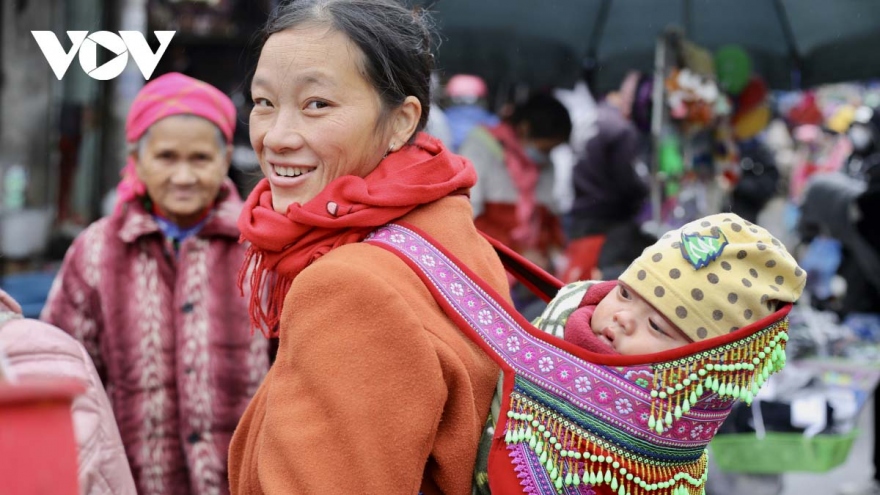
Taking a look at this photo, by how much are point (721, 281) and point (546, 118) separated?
199 inches

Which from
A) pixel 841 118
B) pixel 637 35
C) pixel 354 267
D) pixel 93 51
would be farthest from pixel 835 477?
pixel 841 118

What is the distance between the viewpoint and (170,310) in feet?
10.9

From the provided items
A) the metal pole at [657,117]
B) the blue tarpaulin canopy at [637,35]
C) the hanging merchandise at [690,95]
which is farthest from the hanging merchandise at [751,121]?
the metal pole at [657,117]

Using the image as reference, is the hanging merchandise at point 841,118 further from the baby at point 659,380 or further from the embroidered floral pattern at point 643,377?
the embroidered floral pattern at point 643,377

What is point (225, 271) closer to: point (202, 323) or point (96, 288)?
point (202, 323)

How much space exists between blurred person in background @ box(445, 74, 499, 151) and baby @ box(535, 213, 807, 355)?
5.91m

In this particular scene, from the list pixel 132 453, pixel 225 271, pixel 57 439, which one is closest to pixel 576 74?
pixel 225 271

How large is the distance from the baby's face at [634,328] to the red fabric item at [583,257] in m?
3.03

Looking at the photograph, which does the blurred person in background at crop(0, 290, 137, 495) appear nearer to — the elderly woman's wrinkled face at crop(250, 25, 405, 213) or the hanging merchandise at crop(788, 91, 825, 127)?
the elderly woman's wrinkled face at crop(250, 25, 405, 213)

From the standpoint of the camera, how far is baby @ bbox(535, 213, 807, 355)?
1728 millimetres

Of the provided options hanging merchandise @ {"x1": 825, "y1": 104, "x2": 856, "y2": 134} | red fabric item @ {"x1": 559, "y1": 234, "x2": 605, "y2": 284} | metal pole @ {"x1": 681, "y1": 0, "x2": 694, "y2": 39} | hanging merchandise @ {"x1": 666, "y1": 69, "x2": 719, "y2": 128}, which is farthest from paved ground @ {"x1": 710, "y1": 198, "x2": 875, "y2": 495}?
hanging merchandise @ {"x1": 825, "y1": 104, "x2": 856, "y2": 134}

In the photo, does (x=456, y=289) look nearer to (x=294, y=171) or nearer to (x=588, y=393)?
(x=588, y=393)

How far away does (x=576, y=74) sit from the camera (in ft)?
19.6

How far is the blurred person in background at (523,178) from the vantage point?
659 centimetres
